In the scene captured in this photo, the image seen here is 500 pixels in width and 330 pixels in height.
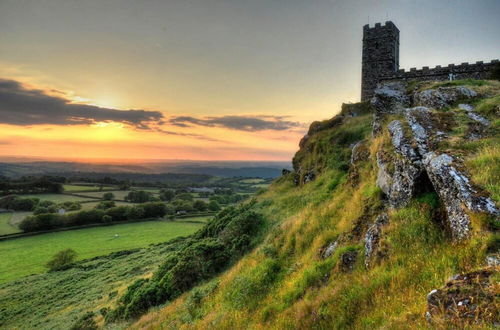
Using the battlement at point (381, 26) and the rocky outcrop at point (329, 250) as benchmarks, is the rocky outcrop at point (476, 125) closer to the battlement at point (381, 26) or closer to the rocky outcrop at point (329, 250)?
the rocky outcrop at point (329, 250)

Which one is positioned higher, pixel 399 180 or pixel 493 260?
pixel 399 180

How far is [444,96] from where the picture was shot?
15.5 metres

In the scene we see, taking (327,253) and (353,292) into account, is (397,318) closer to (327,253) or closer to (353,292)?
(353,292)

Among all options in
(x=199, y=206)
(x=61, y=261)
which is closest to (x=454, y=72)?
(x=61, y=261)

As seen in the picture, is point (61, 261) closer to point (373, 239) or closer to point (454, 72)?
point (373, 239)

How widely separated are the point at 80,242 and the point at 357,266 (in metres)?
94.4

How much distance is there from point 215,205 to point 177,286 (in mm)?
118514

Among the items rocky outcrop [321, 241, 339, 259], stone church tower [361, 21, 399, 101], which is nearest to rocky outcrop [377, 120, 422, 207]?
rocky outcrop [321, 241, 339, 259]

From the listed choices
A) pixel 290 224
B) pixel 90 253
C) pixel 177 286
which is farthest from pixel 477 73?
pixel 90 253

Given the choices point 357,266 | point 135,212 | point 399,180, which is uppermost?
point 399,180

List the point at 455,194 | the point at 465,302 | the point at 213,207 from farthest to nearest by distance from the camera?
the point at 213,207
the point at 455,194
the point at 465,302

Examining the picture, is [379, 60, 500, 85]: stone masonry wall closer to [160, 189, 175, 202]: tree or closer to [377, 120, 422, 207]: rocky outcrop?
[377, 120, 422, 207]: rocky outcrop

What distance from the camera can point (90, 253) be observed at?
7306 cm

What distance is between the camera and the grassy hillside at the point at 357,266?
6.39 meters
